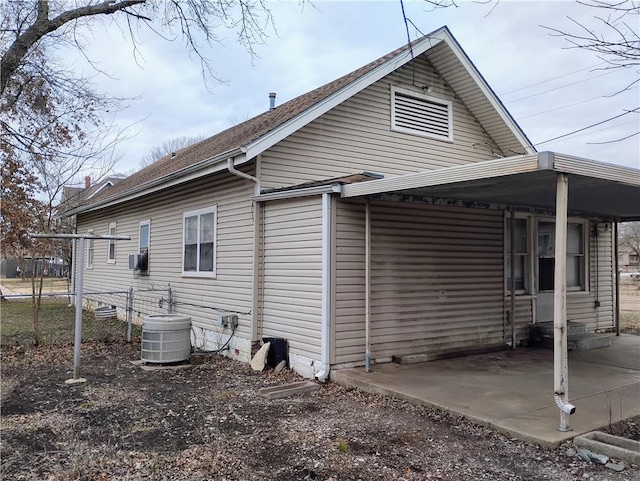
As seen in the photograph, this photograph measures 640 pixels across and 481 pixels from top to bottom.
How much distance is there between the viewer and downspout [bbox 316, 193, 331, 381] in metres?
6.47

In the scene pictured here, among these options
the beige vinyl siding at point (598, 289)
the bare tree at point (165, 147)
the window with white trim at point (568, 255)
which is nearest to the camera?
the window with white trim at point (568, 255)

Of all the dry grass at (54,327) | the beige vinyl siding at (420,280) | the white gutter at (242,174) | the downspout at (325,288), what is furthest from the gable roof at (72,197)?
the beige vinyl siding at (420,280)

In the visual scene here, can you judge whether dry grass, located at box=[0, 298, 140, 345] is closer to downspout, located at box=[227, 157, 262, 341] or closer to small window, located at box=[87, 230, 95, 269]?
small window, located at box=[87, 230, 95, 269]

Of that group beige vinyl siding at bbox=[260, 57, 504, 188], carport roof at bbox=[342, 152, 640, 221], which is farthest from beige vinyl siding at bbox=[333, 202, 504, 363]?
beige vinyl siding at bbox=[260, 57, 504, 188]

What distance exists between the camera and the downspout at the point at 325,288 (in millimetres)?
6473

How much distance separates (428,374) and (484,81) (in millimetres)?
5802

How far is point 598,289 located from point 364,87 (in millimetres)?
6453

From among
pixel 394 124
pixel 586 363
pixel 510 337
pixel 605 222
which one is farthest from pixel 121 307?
pixel 605 222

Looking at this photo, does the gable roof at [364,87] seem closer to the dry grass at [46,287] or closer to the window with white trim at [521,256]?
the window with white trim at [521,256]

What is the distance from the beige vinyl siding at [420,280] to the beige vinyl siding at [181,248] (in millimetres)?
1791

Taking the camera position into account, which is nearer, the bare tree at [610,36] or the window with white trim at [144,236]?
the bare tree at [610,36]

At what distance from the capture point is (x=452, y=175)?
5.02 metres

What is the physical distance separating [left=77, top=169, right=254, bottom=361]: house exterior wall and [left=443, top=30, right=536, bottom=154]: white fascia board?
4.52m

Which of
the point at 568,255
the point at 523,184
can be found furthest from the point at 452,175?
the point at 568,255
